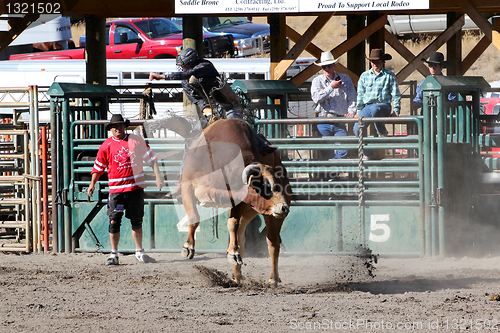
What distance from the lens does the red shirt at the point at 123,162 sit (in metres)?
8.29

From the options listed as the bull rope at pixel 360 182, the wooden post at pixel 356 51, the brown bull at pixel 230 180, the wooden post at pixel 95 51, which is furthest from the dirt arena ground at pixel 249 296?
the wooden post at pixel 356 51

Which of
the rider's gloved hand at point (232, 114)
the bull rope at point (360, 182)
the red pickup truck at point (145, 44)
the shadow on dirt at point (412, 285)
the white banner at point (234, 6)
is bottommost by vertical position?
the shadow on dirt at point (412, 285)

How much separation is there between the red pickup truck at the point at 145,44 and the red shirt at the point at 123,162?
1295 centimetres

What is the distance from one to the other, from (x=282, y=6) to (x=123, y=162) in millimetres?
3649

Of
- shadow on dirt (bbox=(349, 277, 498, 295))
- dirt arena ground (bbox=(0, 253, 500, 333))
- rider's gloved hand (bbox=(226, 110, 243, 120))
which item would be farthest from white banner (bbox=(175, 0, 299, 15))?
shadow on dirt (bbox=(349, 277, 498, 295))

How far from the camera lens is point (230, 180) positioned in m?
5.86

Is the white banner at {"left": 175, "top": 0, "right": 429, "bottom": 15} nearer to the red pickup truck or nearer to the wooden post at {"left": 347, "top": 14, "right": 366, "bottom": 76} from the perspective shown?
the wooden post at {"left": 347, "top": 14, "right": 366, "bottom": 76}

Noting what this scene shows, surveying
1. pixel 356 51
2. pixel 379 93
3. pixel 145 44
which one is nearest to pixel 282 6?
pixel 379 93

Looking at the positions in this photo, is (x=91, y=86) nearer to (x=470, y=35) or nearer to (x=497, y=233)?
(x=497, y=233)

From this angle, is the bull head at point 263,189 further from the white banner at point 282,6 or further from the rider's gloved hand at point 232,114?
the white banner at point 282,6

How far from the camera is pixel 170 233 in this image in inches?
355

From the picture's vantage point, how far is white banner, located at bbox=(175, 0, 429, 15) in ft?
31.0

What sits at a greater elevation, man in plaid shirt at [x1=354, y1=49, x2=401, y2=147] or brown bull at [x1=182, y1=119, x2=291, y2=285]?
man in plaid shirt at [x1=354, y1=49, x2=401, y2=147]

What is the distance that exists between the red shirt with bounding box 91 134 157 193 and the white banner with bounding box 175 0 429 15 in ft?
8.44
